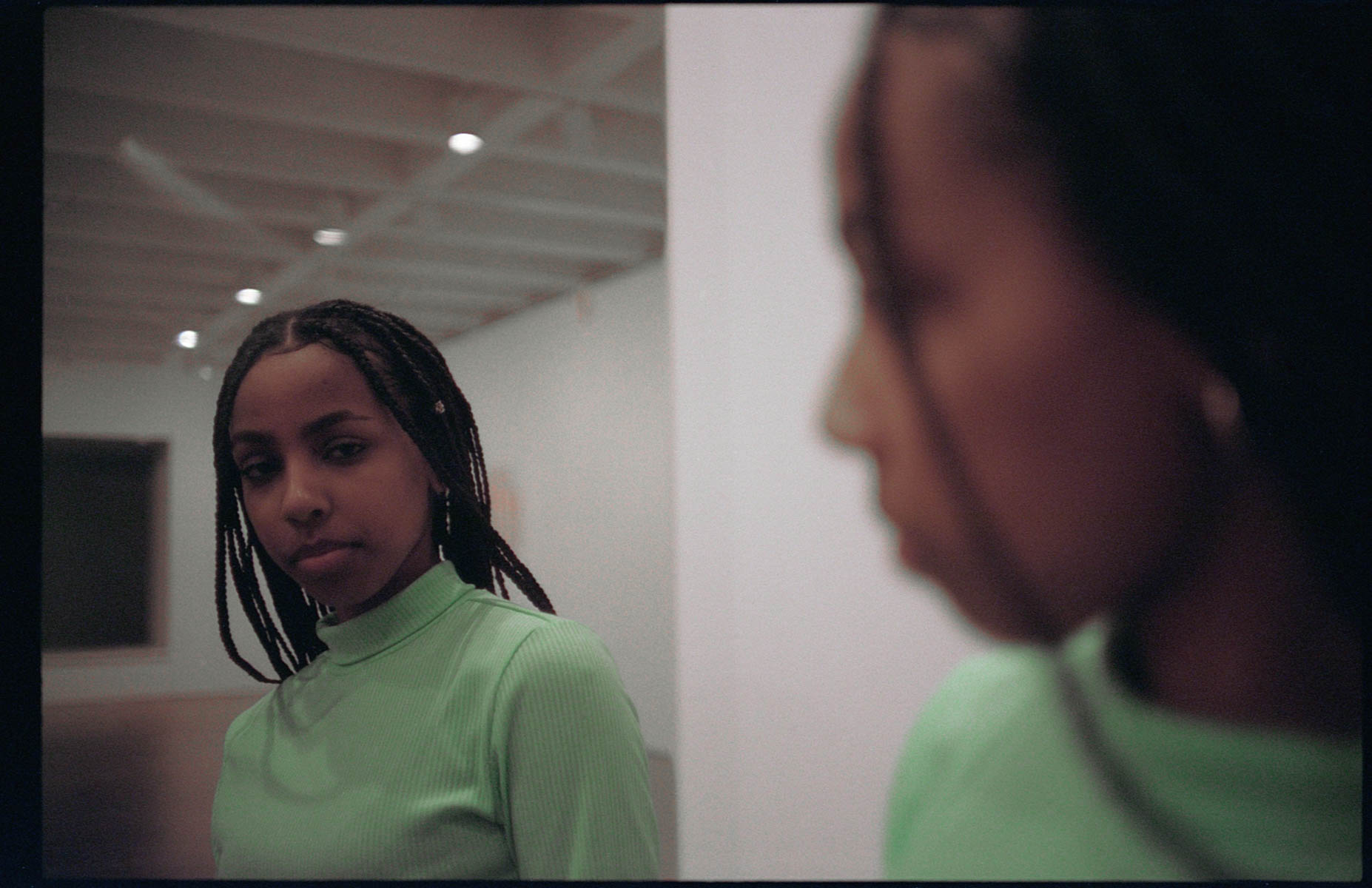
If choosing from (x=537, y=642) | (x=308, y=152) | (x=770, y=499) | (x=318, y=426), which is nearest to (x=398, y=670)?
(x=537, y=642)

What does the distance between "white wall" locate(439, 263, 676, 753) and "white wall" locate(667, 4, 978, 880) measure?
0.08 metres

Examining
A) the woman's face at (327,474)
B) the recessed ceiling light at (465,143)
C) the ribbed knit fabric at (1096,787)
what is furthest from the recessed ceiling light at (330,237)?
the ribbed knit fabric at (1096,787)

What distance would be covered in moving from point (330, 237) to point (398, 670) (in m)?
0.72

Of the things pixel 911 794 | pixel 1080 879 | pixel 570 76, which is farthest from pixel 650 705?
pixel 570 76

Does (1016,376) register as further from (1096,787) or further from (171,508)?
(171,508)

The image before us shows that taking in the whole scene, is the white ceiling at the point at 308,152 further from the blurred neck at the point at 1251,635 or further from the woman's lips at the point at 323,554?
the blurred neck at the point at 1251,635

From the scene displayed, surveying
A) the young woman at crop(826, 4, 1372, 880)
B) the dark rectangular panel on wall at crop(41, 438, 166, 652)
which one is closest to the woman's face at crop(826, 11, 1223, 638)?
the young woman at crop(826, 4, 1372, 880)

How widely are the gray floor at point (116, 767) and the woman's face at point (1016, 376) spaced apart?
1.66ft

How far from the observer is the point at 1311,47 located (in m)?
0.80

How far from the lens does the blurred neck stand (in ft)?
2.40

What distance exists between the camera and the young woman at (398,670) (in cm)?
92

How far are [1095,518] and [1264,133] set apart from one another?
1.23ft

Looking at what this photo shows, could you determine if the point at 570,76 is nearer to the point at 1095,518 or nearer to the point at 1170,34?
the point at 1170,34

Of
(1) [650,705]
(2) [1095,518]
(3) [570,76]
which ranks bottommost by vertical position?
(1) [650,705]
